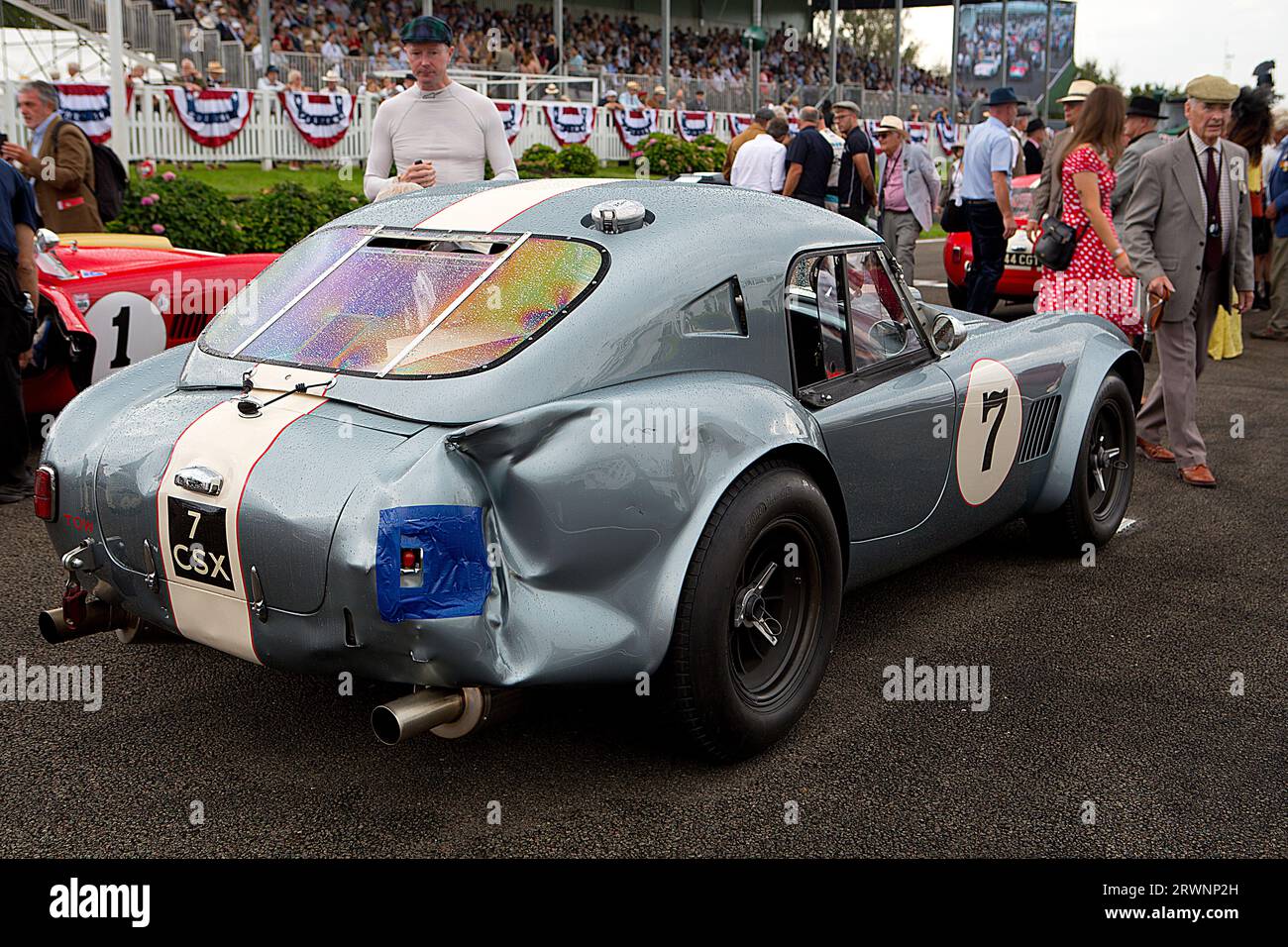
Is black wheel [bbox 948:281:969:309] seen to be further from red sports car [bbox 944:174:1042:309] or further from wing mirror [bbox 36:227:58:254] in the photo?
wing mirror [bbox 36:227:58:254]

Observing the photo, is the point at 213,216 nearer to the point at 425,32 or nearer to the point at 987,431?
the point at 425,32

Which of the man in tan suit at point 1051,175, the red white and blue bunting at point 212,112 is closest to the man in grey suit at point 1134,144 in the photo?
the man in tan suit at point 1051,175

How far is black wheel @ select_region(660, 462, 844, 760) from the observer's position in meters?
3.02

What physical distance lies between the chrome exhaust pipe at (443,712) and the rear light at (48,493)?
1107mm

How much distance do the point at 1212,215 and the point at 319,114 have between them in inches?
690

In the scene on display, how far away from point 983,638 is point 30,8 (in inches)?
950

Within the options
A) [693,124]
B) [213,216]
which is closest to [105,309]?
[213,216]

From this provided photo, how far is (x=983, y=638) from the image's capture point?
14.0 feet

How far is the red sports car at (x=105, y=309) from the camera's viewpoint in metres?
6.07

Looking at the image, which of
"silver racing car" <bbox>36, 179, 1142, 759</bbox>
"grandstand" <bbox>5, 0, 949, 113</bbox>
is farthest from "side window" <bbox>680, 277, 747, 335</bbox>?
"grandstand" <bbox>5, 0, 949, 113</bbox>

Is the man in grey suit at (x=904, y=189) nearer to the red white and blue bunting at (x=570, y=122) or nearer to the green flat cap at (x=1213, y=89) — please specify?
the green flat cap at (x=1213, y=89)

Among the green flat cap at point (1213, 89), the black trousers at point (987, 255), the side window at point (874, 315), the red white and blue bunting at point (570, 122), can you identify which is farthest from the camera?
the red white and blue bunting at point (570, 122)
